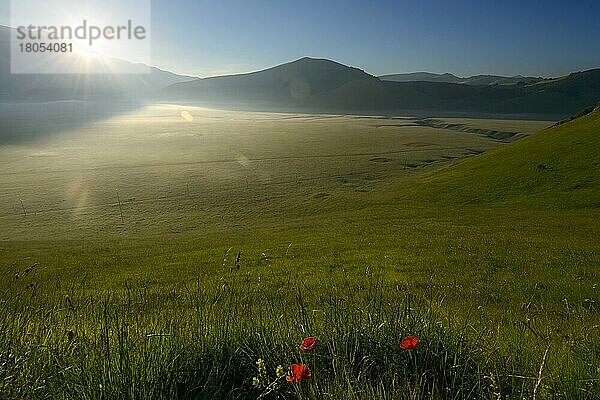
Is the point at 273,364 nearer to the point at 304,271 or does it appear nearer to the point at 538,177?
the point at 304,271

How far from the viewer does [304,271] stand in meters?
17.5

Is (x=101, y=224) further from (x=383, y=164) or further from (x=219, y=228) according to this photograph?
(x=383, y=164)

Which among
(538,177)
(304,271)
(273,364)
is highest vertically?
(273,364)

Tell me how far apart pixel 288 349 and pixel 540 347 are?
8.16 ft

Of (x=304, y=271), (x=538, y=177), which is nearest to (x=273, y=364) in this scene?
(x=304, y=271)

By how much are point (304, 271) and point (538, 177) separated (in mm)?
37402

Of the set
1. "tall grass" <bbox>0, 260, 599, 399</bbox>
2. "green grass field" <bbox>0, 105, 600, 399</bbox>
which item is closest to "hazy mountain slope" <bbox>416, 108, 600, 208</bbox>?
"green grass field" <bbox>0, 105, 600, 399</bbox>

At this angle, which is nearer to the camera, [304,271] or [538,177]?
[304,271]

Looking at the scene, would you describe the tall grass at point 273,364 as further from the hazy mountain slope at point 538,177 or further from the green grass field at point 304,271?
the hazy mountain slope at point 538,177

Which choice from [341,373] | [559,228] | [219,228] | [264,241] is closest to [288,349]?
[341,373]

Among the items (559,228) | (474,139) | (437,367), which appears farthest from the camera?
(474,139)

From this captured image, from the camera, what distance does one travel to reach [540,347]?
4.64 metres

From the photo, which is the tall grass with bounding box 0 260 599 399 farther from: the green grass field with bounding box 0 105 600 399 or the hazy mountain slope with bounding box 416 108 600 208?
the hazy mountain slope with bounding box 416 108 600 208

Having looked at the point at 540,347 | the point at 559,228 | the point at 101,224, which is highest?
the point at 540,347
